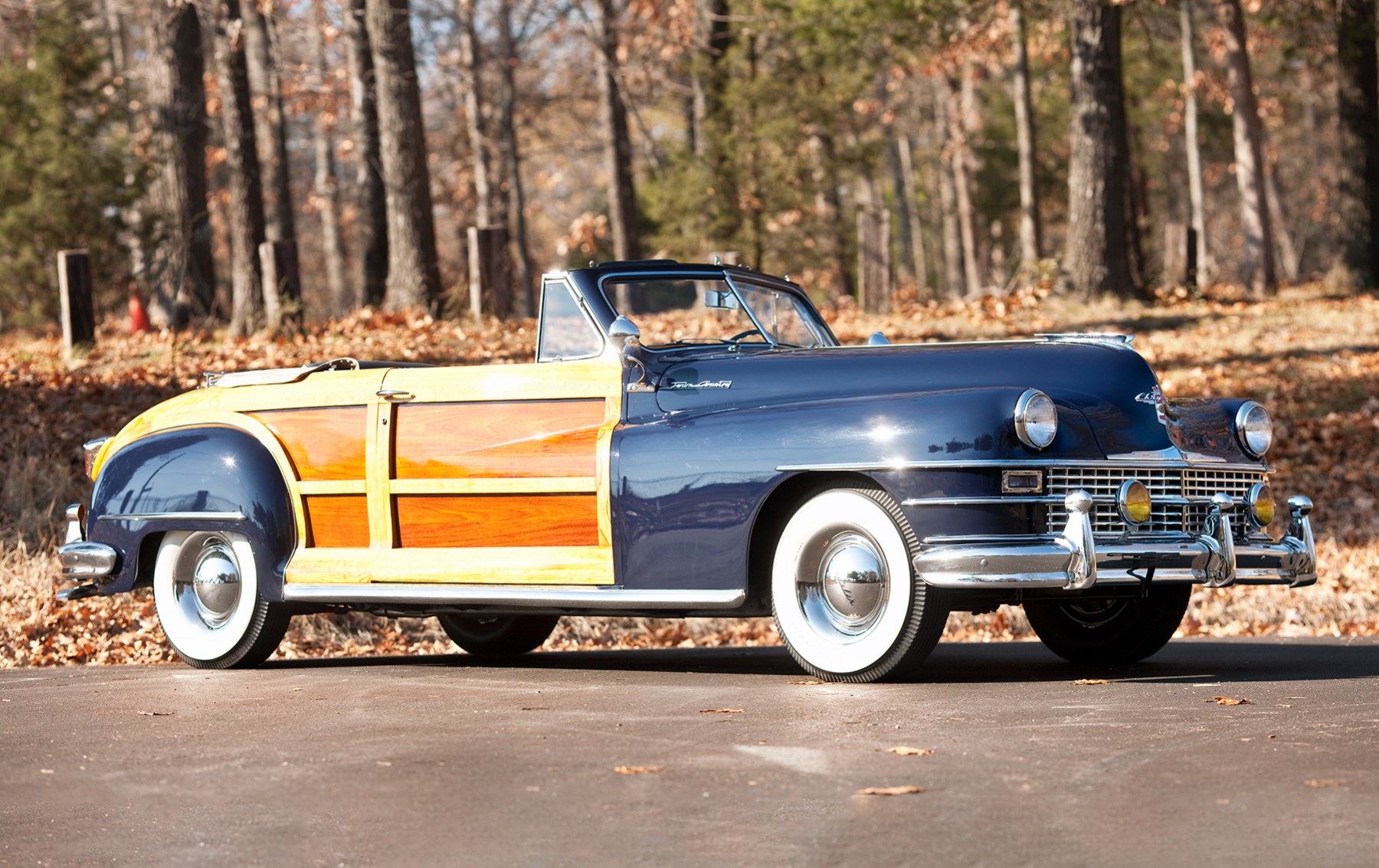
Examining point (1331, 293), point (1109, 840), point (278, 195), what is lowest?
point (1109, 840)

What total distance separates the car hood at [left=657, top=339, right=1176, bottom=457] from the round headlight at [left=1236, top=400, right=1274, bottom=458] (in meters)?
0.48

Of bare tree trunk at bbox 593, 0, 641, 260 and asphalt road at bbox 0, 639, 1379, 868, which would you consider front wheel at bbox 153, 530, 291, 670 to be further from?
bare tree trunk at bbox 593, 0, 641, 260

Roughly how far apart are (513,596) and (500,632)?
1608mm

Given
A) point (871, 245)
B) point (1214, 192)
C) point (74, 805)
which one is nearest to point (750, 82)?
point (871, 245)

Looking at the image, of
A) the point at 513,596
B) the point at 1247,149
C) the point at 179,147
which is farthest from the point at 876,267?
the point at 513,596

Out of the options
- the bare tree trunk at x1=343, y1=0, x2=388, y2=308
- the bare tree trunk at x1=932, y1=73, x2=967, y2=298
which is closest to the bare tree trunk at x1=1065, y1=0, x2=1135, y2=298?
the bare tree trunk at x1=343, y1=0, x2=388, y2=308

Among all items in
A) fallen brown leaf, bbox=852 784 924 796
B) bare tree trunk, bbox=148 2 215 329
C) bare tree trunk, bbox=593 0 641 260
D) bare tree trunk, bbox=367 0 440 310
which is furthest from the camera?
bare tree trunk, bbox=593 0 641 260

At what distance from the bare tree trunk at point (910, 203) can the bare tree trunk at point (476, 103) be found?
14.2m

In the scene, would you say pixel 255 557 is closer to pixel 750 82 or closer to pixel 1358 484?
pixel 1358 484

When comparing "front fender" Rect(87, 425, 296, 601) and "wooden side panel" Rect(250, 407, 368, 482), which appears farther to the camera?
"front fender" Rect(87, 425, 296, 601)

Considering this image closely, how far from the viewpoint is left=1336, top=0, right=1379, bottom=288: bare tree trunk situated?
22.2m

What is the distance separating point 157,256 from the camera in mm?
20938

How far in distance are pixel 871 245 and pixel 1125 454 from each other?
1270 cm

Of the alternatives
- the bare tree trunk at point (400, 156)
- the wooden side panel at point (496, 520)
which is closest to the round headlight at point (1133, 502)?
Result: the wooden side panel at point (496, 520)
